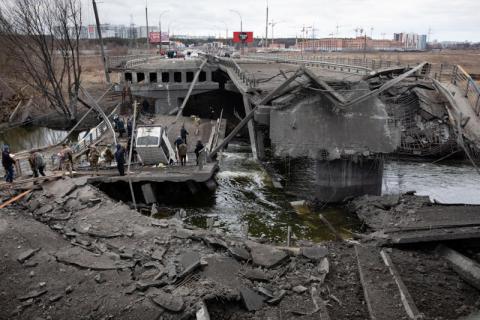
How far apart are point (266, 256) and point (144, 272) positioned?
3.11m

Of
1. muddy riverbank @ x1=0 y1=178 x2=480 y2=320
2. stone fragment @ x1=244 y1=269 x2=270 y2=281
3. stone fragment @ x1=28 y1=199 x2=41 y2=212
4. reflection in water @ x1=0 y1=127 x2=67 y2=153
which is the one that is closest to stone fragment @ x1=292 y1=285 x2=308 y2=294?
muddy riverbank @ x1=0 y1=178 x2=480 y2=320

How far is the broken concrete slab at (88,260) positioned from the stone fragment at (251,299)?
2.98 meters

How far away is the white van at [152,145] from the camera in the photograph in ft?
60.1

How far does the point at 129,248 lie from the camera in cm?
1100

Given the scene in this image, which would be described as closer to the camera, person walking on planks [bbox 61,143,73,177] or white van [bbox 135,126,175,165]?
person walking on planks [bbox 61,143,73,177]

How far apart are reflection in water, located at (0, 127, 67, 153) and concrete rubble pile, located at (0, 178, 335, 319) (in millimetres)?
23099

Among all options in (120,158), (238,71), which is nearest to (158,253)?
(120,158)

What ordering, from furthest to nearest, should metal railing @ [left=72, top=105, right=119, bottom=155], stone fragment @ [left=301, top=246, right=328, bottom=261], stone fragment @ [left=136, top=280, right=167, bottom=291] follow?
metal railing @ [left=72, top=105, right=119, bottom=155], stone fragment @ [left=301, top=246, right=328, bottom=261], stone fragment @ [left=136, top=280, right=167, bottom=291]

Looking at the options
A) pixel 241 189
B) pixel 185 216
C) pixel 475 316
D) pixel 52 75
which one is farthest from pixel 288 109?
pixel 52 75

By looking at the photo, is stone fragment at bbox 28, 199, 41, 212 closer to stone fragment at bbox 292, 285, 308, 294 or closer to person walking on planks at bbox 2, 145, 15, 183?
person walking on planks at bbox 2, 145, 15, 183

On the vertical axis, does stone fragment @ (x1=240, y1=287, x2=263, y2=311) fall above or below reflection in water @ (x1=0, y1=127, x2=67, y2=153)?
above

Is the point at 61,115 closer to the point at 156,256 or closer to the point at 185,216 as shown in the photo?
the point at 185,216

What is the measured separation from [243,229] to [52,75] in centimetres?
2856

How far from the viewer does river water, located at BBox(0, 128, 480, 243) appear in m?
16.1
